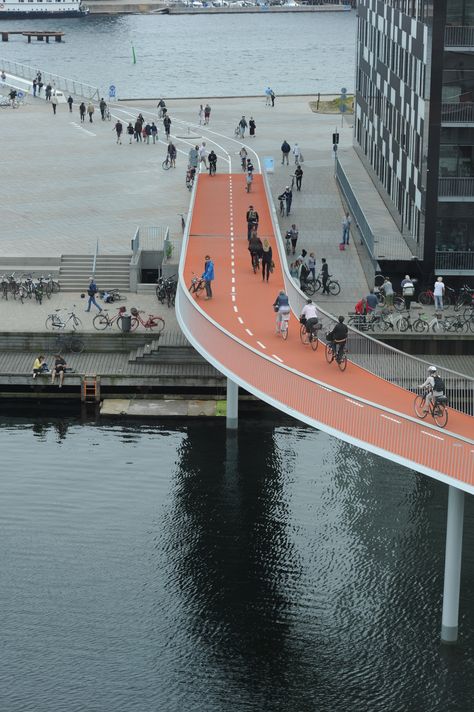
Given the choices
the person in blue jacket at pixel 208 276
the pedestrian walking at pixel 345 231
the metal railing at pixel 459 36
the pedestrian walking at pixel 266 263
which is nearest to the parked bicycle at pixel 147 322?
the pedestrian walking at pixel 266 263

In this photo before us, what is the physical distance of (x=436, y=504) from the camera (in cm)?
4531

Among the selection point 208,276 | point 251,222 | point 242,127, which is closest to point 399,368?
point 208,276

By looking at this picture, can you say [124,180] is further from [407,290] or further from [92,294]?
[407,290]

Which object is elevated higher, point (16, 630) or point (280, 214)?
point (280, 214)

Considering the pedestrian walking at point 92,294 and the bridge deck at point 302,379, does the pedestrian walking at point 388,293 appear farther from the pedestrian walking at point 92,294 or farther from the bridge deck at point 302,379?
the pedestrian walking at point 92,294

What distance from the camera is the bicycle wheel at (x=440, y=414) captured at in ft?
125

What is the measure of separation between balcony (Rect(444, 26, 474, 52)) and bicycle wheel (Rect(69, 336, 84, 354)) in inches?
731

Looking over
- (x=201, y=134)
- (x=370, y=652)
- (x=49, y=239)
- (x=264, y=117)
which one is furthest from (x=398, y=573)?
(x=264, y=117)

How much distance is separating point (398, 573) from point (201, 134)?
59046 mm

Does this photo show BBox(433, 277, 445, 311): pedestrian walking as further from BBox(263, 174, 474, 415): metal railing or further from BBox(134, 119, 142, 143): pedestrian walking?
BBox(134, 119, 142, 143): pedestrian walking

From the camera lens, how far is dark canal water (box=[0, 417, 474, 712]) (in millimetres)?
35438

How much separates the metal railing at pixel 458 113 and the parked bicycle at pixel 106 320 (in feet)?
49.3

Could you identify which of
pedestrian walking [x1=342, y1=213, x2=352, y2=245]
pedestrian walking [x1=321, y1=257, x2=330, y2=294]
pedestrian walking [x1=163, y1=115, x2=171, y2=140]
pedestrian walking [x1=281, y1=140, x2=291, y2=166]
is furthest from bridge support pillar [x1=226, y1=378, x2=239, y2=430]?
pedestrian walking [x1=163, y1=115, x2=171, y2=140]

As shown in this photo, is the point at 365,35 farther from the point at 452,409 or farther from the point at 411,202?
the point at 452,409
